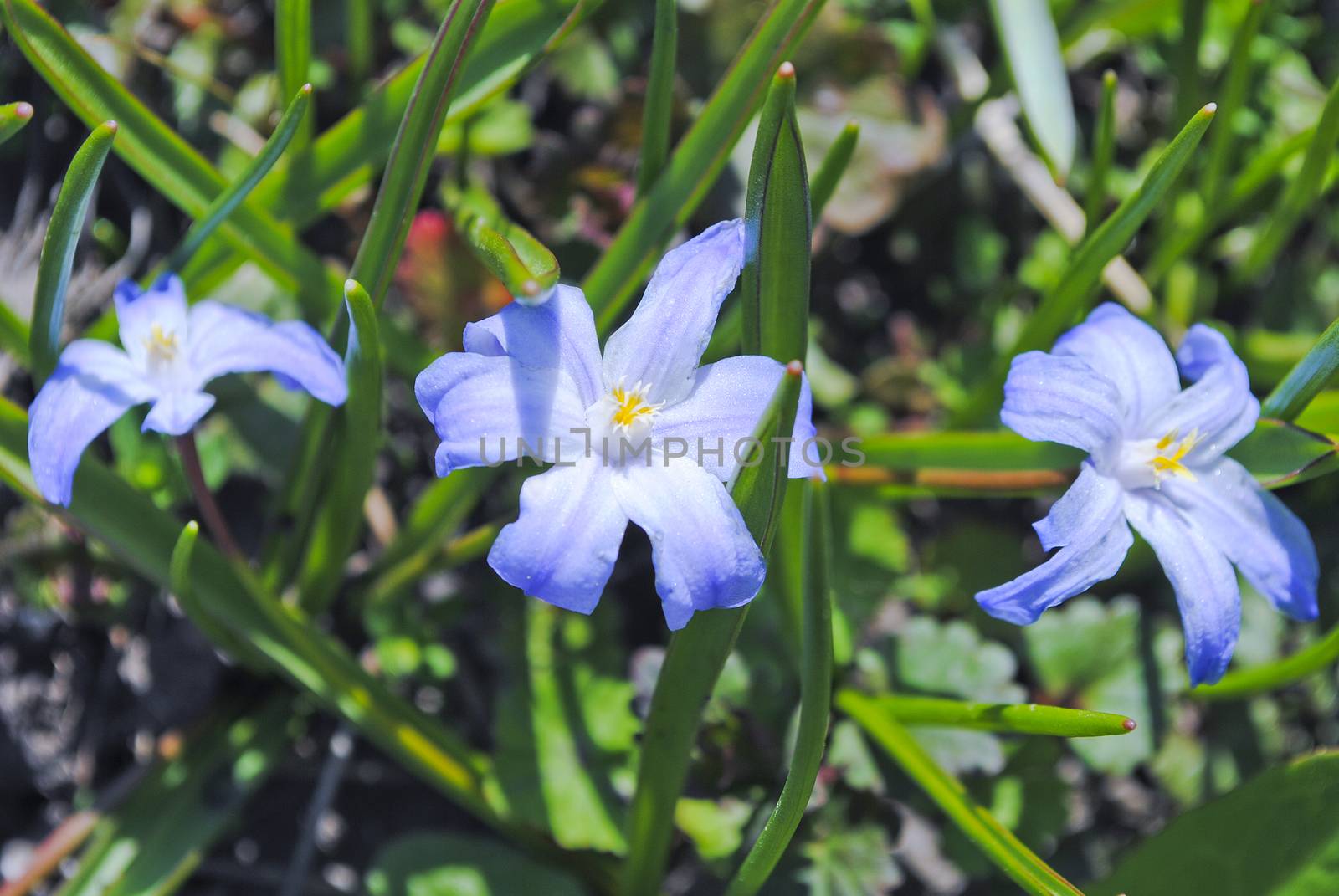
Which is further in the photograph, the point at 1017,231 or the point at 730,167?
the point at 1017,231

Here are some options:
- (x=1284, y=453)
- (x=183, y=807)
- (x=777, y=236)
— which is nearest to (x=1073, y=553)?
(x=1284, y=453)

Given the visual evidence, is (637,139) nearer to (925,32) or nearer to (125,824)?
(925,32)

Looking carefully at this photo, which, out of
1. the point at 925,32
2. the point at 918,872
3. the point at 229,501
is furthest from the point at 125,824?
the point at 925,32

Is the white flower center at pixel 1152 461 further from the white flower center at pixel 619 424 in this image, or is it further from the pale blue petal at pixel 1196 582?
the white flower center at pixel 619 424

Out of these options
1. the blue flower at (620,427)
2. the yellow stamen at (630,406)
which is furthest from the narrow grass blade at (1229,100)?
the yellow stamen at (630,406)

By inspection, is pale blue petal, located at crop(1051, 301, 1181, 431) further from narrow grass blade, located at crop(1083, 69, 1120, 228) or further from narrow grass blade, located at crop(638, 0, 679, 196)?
narrow grass blade, located at crop(638, 0, 679, 196)

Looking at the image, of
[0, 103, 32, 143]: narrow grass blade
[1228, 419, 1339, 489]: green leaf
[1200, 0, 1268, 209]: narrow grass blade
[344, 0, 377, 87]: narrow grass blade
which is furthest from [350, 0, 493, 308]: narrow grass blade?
[1200, 0, 1268, 209]: narrow grass blade

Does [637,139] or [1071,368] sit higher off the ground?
[637,139]
